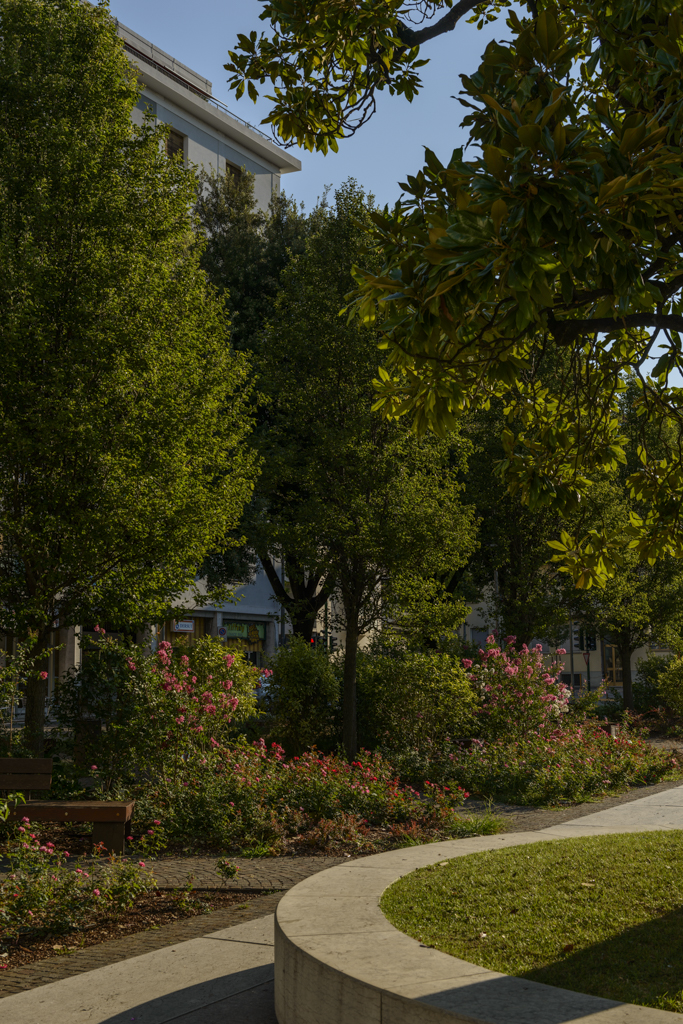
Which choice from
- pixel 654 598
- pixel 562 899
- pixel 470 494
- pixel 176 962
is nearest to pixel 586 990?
pixel 562 899

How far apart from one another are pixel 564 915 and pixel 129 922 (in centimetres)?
342

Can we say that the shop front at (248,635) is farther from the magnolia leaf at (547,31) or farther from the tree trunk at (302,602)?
the magnolia leaf at (547,31)

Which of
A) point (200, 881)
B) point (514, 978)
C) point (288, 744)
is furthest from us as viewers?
point (288, 744)

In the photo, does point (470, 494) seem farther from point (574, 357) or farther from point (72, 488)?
point (574, 357)

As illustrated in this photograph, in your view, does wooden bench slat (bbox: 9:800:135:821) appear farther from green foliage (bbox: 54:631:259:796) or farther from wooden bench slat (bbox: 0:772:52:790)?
green foliage (bbox: 54:631:259:796)

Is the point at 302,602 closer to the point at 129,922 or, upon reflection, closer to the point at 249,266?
the point at 249,266

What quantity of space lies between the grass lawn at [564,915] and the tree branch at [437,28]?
5.42 m

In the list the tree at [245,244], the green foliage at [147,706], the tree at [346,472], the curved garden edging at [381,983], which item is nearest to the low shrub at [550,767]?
the tree at [346,472]

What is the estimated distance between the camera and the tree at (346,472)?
1447 cm

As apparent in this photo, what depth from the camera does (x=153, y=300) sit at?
470 inches

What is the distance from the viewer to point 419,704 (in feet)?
47.8

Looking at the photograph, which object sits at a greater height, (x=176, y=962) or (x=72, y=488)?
(x=72, y=488)

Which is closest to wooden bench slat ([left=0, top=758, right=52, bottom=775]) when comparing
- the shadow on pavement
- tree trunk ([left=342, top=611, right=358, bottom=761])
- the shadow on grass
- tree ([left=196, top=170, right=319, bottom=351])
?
the shadow on pavement

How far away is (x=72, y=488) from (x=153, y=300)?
2761 millimetres
